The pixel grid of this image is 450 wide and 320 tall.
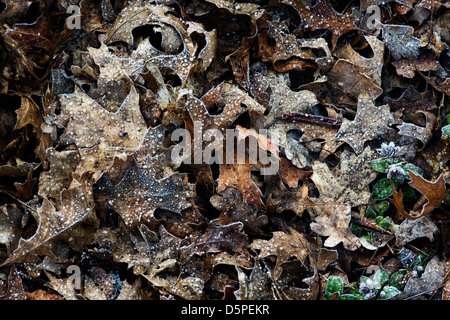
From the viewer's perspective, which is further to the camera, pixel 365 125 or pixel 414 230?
pixel 365 125

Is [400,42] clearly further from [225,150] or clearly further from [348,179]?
[225,150]

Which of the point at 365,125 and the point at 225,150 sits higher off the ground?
the point at 365,125

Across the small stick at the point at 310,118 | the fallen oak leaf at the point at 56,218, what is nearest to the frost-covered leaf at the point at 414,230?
the small stick at the point at 310,118

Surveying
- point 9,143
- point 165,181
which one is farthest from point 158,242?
point 9,143

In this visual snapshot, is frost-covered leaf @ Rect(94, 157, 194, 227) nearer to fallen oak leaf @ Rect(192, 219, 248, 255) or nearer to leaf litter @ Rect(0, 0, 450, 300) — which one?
leaf litter @ Rect(0, 0, 450, 300)

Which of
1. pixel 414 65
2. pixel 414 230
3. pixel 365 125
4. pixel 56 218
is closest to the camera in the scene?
pixel 56 218

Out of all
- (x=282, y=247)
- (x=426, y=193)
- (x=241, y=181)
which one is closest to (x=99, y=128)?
(x=241, y=181)

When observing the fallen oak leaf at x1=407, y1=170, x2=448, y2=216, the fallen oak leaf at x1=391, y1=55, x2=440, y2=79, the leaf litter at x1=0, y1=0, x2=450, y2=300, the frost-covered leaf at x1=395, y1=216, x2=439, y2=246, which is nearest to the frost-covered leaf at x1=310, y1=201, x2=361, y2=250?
the leaf litter at x1=0, y1=0, x2=450, y2=300

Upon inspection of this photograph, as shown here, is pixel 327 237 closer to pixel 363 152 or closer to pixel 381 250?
pixel 381 250

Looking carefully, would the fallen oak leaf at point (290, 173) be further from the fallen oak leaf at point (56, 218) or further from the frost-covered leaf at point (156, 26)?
the fallen oak leaf at point (56, 218)
